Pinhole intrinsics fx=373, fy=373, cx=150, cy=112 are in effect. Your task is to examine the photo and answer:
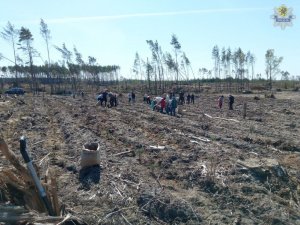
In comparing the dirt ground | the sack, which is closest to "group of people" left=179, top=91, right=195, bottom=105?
the dirt ground

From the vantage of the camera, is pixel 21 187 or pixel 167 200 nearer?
pixel 21 187

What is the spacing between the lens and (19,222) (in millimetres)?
4922

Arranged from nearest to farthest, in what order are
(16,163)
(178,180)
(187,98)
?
(16,163), (178,180), (187,98)

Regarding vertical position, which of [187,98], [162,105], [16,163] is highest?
[16,163]

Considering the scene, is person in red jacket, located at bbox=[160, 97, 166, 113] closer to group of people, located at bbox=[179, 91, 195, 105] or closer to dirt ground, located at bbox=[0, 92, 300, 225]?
group of people, located at bbox=[179, 91, 195, 105]

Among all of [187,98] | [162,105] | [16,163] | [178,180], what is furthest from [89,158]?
[187,98]

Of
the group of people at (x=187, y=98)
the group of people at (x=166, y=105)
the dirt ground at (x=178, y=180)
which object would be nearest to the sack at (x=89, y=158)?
the dirt ground at (x=178, y=180)

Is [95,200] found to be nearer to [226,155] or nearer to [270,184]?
[270,184]

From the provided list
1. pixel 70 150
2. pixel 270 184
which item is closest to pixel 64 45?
pixel 70 150

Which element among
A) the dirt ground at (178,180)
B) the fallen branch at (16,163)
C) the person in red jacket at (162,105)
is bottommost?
the dirt ground at (178,180)

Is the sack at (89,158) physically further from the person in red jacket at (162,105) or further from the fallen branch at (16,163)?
the person in red jacket at (162,105)

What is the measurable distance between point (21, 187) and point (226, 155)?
6.31 m

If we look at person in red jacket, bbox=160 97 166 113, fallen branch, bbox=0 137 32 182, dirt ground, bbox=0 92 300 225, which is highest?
fallen branch, bbox=0 137 32 182

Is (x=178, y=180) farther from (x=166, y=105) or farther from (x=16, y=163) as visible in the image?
(x=166, y=105)
